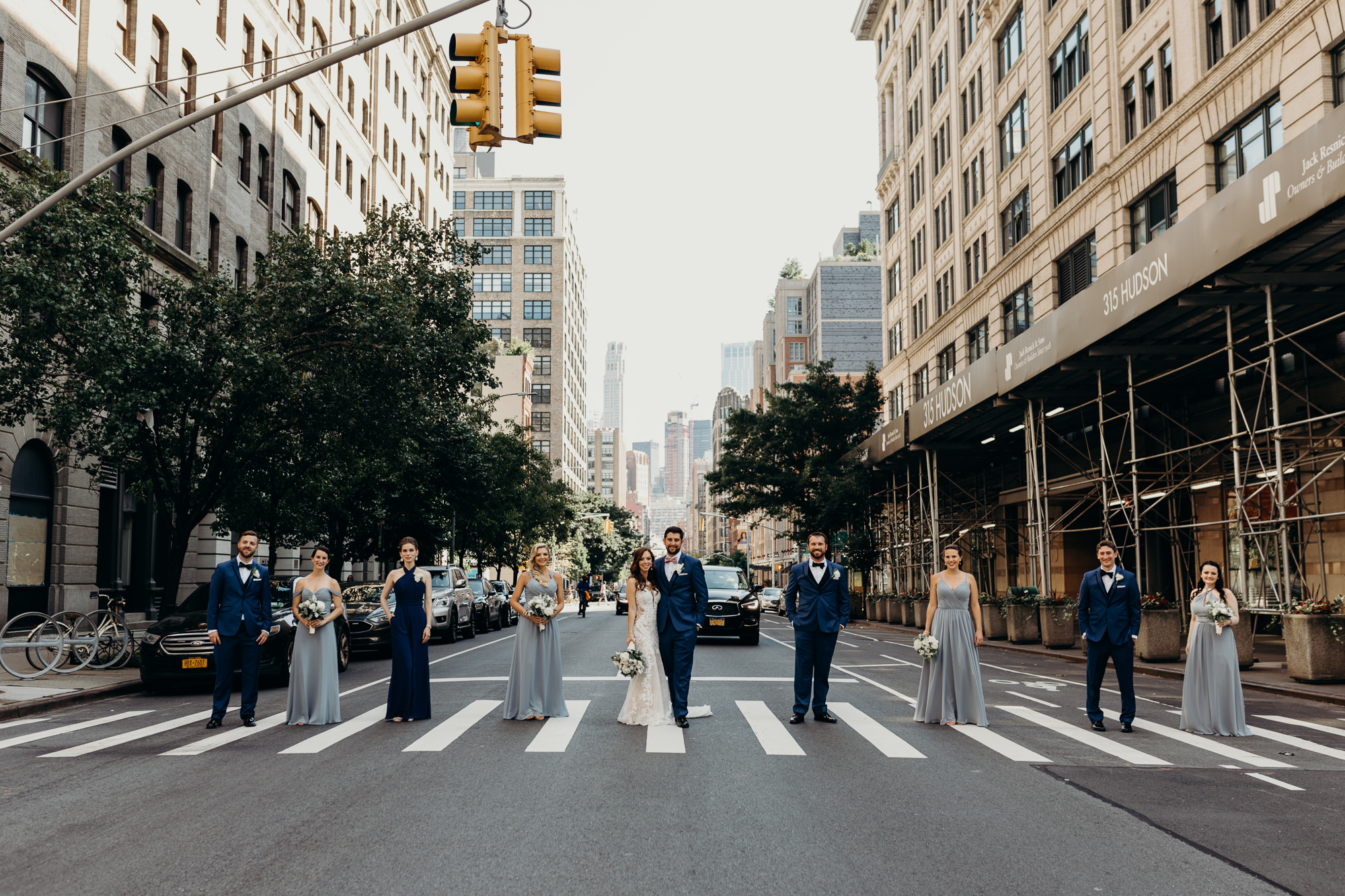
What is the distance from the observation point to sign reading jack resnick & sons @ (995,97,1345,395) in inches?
509

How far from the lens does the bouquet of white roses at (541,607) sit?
11211 millimetres

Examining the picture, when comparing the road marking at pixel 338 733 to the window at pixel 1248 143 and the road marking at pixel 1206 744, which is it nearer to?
the road marking at pixel 1206 744

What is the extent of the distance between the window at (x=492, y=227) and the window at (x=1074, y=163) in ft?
309

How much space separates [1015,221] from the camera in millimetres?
35438

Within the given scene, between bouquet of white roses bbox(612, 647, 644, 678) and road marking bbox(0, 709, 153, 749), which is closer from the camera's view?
road marking bbox(0, 709, 153, 749)

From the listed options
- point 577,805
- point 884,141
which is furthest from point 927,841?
point 884,141

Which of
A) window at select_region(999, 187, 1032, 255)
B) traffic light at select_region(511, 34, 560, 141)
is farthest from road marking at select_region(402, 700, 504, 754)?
window at select_region(999, 187, 1032, 255)

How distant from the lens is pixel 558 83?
934cm

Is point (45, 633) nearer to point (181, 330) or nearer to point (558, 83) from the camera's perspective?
point (181, 330)

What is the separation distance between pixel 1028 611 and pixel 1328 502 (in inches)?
264

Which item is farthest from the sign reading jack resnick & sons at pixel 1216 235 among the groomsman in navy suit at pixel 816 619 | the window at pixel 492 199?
the window at pixel 492 199

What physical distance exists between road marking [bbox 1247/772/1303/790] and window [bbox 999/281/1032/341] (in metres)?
26.3

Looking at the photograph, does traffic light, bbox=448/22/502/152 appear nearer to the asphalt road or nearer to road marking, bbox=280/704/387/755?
the asphalt road

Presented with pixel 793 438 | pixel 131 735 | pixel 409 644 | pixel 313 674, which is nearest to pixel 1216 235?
pixel 409 644
